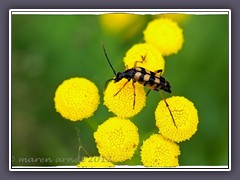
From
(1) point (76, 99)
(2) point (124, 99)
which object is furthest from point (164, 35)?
(1) point (76, 99)

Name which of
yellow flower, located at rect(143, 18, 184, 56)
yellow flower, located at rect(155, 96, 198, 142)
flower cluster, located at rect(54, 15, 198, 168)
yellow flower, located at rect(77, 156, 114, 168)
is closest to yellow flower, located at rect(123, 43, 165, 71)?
flower cluster, located at rect(54, 15, 198, 168)

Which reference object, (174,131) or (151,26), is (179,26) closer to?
(151,26)

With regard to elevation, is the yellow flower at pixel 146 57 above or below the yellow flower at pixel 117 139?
above

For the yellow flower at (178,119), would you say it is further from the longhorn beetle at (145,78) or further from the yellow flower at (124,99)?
the yellow flower at (124,99)

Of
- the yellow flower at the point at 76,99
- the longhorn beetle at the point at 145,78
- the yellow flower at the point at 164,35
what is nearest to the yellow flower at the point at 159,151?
the longhorn beetle at the point at 145,78

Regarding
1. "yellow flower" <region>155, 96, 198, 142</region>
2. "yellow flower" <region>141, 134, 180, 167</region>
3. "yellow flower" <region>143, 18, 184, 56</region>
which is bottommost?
"yellow flower" <region>141, 134, 180, 167</region>

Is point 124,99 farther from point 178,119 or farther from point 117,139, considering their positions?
point 178,119

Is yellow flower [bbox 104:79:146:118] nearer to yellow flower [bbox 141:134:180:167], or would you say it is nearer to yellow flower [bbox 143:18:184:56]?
yellow flower [bbox 141:134:180:167]
